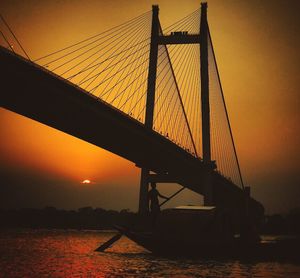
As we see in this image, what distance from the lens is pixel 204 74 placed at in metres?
33.1

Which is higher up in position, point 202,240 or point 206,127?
point 206,127

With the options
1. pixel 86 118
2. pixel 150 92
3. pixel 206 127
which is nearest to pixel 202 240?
pixel 86 118

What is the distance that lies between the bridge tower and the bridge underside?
936 millimetres

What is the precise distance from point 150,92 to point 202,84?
3601 millimetres

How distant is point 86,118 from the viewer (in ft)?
80.1

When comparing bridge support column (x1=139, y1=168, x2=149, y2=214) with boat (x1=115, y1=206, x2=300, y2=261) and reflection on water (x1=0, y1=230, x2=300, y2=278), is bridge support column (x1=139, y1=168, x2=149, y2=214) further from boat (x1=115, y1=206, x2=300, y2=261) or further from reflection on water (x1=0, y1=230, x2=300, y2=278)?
reflection on water (x1=0, y1=230, x2=300, y2=278)

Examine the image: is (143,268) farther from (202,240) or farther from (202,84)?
(202,84)

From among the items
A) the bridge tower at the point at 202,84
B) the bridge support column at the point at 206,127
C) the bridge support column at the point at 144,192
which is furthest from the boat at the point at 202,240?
the bridge support column at the point at 206,127

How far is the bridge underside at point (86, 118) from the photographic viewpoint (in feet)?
66.7

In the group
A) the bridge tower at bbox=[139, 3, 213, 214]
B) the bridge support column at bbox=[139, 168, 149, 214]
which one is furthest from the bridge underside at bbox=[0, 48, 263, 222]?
the bridge tower at bbox=[139, 3, 213, 214]

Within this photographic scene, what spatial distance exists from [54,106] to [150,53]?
41.8 ft

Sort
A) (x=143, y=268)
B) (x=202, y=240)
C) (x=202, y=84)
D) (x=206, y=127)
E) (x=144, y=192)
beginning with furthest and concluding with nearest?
(x=202, y=84) → (x=206, y=127) → (x=144, y=192) → (x=202, y=240) → (x=143, y=268)

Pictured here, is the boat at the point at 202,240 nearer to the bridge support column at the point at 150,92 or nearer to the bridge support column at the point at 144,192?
the bridge support column at the point at 144,192

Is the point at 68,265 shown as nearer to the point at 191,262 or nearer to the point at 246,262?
the point at 191,262
